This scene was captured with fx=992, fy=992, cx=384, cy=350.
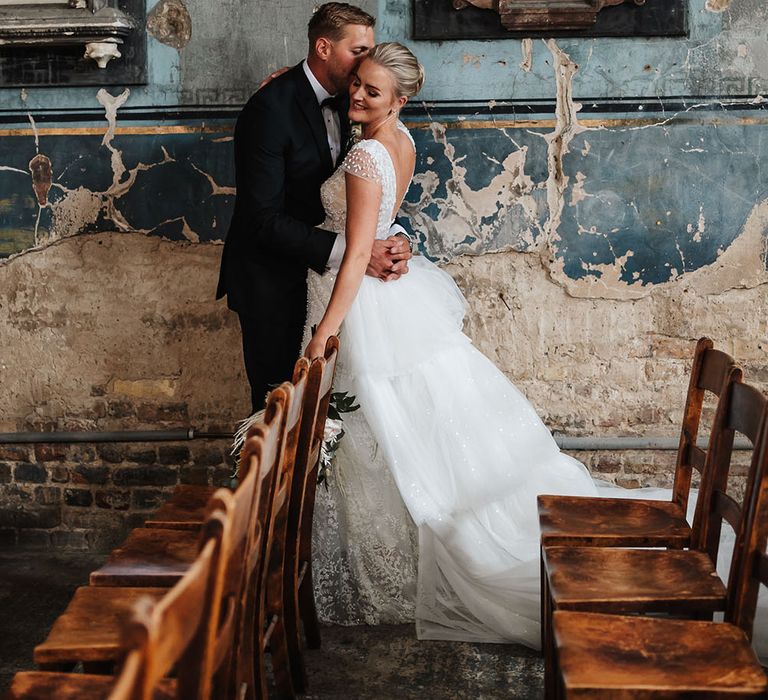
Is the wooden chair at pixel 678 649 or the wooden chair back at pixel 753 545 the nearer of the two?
the wooden chair at pixel 678 649

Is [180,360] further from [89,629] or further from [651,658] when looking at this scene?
[651,658]

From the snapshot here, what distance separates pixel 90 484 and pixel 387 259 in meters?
1.82

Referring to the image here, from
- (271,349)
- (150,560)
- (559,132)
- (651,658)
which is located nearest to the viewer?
(651,658)

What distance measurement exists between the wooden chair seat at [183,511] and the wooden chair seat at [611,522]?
1.04 meters

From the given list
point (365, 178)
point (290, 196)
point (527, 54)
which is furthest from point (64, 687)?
point (527, 54)

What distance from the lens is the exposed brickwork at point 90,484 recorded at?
4352 millimetres

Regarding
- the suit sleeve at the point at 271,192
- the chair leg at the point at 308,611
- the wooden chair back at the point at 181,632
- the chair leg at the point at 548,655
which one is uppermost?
the suit sleeve at the point at 271,192

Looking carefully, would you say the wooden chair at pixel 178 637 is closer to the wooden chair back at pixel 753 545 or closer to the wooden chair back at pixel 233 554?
the wooden chair back at pixel 233 554

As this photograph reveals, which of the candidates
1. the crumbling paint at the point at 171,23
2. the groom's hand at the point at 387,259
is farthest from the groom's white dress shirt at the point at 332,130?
the crumbling paint at the point at 171,23

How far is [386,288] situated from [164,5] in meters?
1.59

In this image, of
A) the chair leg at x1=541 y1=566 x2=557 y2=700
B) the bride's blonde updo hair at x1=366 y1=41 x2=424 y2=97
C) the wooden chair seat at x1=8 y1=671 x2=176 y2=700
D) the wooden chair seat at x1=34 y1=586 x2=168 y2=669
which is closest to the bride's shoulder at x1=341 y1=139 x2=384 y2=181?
the bride's blonde updo hair at x1=366 y1=41 x2=424 y2=97

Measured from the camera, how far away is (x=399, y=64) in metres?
3.40

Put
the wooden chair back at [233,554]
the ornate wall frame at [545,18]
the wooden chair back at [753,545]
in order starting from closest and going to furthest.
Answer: the wooden chair back at [233,554], the wooden chair back at [753,545], the ornate wall frame at [545,18]

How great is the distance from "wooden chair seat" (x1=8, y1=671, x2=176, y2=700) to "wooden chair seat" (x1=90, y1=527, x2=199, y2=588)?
477 millimetres
